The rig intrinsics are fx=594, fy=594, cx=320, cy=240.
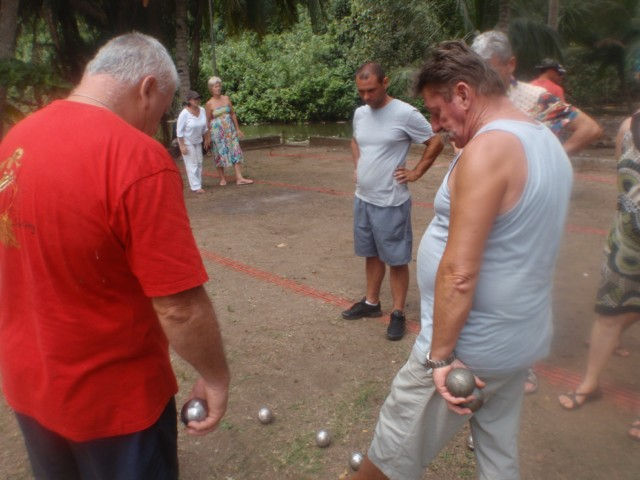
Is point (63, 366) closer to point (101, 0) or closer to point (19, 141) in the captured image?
point (19, 141)

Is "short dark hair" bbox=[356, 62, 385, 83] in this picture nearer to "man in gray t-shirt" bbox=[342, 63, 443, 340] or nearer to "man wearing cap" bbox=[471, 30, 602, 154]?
"man in gray t-shirt" bbox=[342, 63, 443, 340]

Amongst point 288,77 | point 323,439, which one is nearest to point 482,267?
point 323,439

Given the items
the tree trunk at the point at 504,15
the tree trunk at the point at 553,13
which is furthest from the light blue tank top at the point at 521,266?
the tree trunk at the point at 553,13

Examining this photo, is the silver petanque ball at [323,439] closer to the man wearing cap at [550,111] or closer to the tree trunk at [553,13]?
the man wearing cap at [550,111]

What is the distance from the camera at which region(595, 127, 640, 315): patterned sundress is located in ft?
9.21

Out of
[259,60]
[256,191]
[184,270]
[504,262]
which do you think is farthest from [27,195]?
[259,60]

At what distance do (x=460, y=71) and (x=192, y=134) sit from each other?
7804 mm

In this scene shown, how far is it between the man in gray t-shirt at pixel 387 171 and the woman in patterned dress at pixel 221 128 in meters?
5.81

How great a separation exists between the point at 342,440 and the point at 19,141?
2193 mm

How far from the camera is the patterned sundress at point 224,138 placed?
968 cm

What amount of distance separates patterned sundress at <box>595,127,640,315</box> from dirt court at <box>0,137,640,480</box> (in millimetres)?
644

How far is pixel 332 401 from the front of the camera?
3449 mm

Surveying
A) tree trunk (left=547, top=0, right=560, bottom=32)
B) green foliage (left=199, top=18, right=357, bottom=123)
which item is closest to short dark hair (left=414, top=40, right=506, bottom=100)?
tree trunk (left=547, top=0, right=560, bottom=32)

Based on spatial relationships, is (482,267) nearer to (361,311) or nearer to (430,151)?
(430,151)
